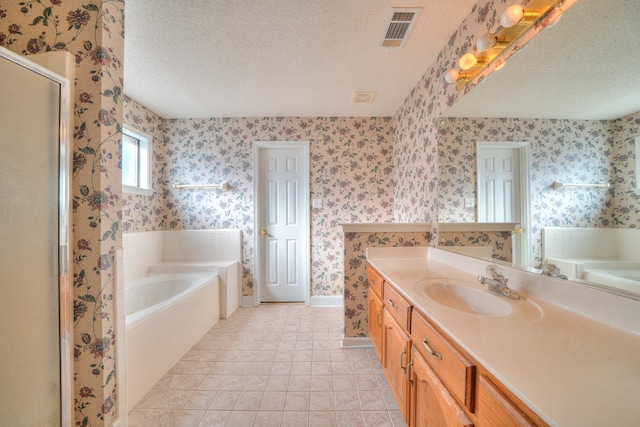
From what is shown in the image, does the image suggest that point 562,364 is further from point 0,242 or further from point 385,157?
point 385,157

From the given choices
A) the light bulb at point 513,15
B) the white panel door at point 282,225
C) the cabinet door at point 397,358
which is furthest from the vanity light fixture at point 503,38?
the white panel door at point 282,225

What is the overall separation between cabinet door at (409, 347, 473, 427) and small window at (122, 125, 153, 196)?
2924mm

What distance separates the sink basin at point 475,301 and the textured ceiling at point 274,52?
159cm

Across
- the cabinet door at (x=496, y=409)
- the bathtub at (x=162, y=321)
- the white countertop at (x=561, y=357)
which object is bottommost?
the bathtub at (x=162, y=321)

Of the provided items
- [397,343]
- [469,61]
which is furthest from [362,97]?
[397,343]

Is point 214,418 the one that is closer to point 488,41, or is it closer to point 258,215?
point 258,215

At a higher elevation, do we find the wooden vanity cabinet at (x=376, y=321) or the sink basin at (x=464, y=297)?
the sink basin at (x=464, y=297)

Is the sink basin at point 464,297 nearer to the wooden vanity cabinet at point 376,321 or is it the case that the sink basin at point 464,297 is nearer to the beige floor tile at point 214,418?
the wooden vanity cabinet at point 376,321

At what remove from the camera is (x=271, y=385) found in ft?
5.20

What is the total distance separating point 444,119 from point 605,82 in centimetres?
91

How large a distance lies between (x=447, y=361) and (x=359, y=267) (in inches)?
50.5

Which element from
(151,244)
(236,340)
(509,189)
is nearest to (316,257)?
(236,340)

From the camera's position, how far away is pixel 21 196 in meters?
0.98

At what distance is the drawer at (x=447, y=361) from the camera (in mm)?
667
